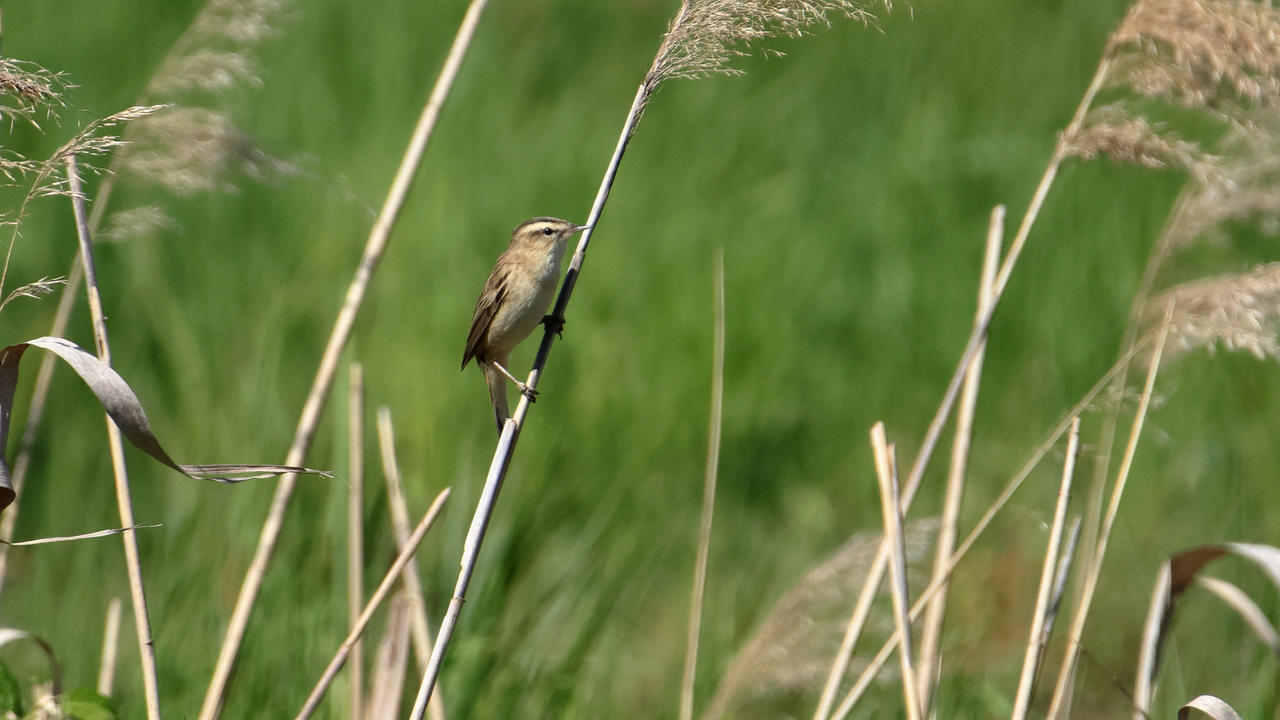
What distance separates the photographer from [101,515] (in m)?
4.00

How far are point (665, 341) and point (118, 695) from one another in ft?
8.37

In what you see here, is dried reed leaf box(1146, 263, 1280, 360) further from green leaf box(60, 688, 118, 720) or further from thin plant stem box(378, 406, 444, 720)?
green leaf box(60, 688, 118, 720)

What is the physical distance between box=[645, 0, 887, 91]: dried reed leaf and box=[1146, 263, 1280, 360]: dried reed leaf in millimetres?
1081

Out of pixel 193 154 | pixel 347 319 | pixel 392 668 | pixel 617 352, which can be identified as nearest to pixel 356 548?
pixel 392 668

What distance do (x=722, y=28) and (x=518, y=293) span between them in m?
1.48

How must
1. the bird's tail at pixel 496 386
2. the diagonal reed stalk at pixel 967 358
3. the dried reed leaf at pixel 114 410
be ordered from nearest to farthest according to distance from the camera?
1. the dried reed leaf at pixel 114 410
2. the diagonal reed stalk at pixel 967 358
3. the bird's tail at pixel 496 386

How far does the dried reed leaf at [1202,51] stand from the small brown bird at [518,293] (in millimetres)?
1390

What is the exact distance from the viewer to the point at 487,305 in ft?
11.7

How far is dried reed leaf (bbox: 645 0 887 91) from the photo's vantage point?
202cm

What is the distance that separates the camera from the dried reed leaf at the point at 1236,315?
98.6 inches

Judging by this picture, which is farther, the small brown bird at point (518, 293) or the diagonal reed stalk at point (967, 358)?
the small brown bird at point (518, 293)

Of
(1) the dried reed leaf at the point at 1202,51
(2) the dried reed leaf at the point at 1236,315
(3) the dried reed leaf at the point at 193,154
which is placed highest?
(1) the dried reed leaf at the point at 1202,51

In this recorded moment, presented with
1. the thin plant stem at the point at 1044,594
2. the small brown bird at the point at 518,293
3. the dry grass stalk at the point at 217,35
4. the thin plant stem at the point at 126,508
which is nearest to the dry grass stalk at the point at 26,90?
the thin plant stem at the point at 126,508

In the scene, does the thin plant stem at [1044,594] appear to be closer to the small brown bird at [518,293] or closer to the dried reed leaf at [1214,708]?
the dried reed leaf at [1214,708]
